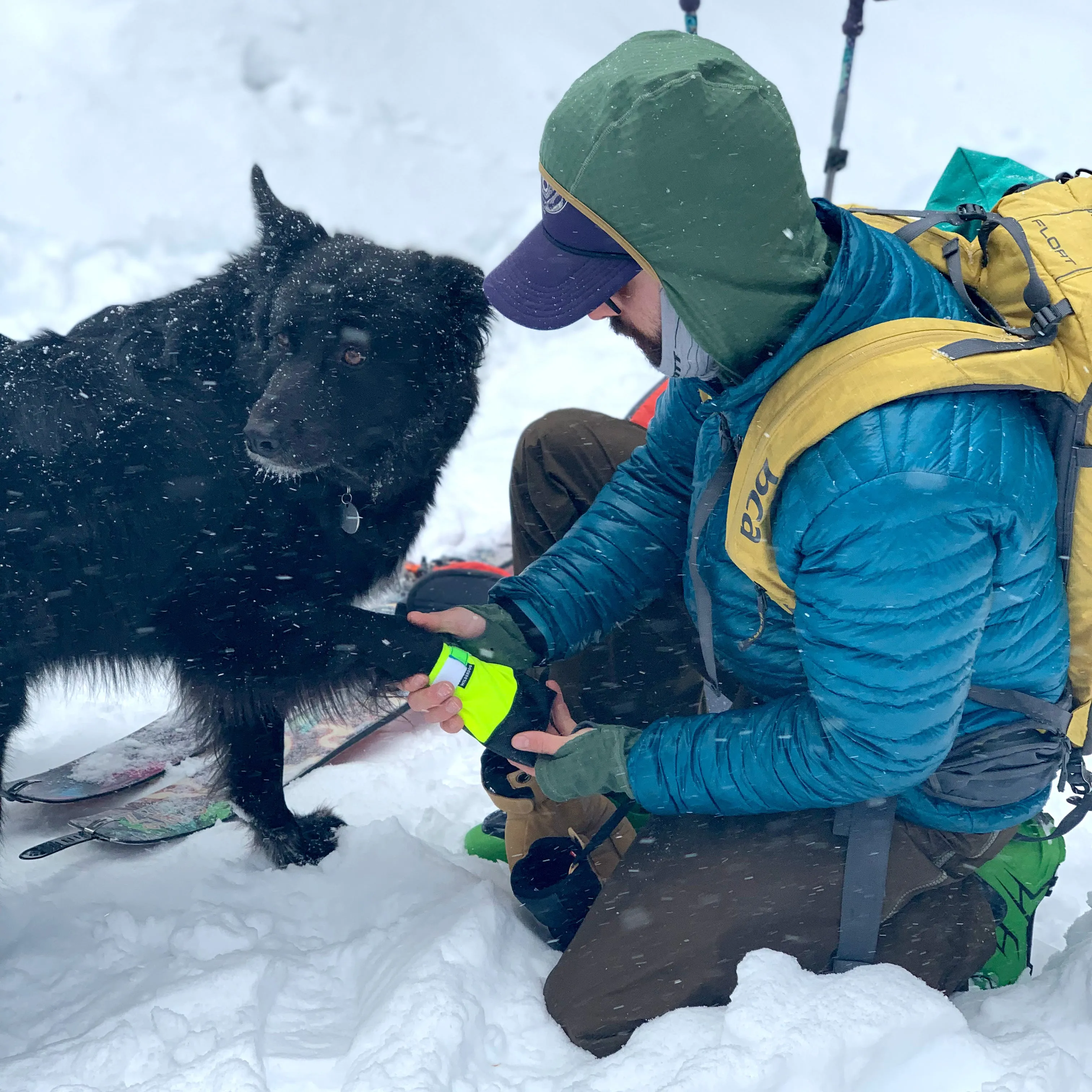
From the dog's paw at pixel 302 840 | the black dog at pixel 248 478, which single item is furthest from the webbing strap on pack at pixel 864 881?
the dog's paw at pixel 302 840

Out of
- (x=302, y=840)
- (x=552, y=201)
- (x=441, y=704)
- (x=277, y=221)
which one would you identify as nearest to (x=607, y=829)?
(x=441, y=704)

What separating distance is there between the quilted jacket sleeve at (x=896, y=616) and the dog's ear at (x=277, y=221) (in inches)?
57.7

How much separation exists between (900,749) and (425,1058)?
33.7 inches

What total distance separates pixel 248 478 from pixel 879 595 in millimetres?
1445

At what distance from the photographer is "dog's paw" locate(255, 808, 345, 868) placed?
2225 mm

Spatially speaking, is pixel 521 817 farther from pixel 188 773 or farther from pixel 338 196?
pixel 338 196

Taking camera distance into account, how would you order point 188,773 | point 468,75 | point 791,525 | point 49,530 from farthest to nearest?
point 468,75 → point 188,773 → point 49,530 → point 791,525

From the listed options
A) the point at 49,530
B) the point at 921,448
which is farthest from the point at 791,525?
the point at 49,530

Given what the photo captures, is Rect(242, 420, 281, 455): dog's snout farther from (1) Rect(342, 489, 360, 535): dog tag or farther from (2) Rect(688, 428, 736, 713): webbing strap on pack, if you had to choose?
(2) Rect(688, 428, 736, 713): webbing strap on pack

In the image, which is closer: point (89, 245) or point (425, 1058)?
point (425, 1058)

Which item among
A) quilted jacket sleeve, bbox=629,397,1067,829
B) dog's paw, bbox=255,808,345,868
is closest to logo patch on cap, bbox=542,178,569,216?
quilted jacket sleeve, bbox=629,397,1067,829

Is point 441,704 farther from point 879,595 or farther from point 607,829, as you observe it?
point 879,595

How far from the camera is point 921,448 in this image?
1.20 m

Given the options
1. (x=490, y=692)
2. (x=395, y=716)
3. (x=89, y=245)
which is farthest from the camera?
(x=89, y=245)
